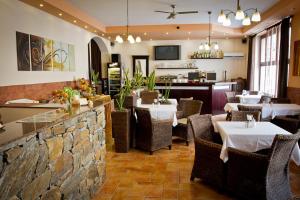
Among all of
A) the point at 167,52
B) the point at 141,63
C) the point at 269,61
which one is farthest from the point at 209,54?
the point at 269,61

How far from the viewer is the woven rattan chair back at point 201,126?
375 centimetres

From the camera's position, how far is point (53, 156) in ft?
7.56

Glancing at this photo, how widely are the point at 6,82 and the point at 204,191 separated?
4.46 m

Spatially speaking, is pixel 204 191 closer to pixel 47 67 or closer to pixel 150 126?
pixel 150 126

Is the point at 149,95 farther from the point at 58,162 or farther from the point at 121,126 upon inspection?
the point at 58,162

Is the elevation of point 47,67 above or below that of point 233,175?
above

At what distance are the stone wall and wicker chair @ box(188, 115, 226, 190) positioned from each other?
131 cm

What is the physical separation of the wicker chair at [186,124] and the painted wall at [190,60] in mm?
6847

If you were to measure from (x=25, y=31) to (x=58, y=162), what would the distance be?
186 inches

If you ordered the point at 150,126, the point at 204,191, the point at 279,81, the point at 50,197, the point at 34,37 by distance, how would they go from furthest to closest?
the point at 279,81 < the point at 34,37 < the point at 150,126 < the point at 204,191 < the point at 50,197

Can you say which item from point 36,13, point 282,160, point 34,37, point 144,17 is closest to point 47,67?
point 34,37

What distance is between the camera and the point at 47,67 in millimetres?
7059

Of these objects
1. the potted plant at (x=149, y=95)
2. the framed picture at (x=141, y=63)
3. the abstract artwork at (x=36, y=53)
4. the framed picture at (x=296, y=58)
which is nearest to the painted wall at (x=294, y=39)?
the framed picture at (x=296, y=58)

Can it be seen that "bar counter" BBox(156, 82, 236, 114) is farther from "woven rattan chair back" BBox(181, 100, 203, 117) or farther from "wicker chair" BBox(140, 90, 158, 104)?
"woven rattan chair back" BBox(181, 100, 203, 117)
